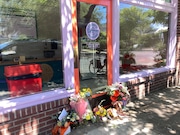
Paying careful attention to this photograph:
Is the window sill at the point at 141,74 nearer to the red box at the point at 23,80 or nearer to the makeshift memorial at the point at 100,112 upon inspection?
the makeshift memorial at the point at 100,112

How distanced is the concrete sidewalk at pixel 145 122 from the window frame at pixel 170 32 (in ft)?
2.19

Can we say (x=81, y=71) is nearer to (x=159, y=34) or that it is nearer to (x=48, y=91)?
(x=48, y=91)

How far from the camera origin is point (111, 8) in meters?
3.71

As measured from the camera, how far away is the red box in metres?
2.94

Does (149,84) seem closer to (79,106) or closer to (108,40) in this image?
(108,40)

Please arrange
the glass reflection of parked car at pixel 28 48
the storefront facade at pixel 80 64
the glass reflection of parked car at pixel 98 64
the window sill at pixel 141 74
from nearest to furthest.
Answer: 1. the storefront facade at pixel 80 64
2. the glass reflection of parked car at pixel 98 64
3. the window sill at pixel 141 74
4. the glass reflection of parked car at pixel 28 48

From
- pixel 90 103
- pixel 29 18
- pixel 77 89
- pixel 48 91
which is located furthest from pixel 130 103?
pixel 29 18

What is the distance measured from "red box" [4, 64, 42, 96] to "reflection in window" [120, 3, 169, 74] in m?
1.94

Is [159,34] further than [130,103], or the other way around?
[159,34]

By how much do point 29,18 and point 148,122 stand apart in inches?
190

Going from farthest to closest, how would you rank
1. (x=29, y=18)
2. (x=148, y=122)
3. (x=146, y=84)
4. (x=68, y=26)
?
(x=29, y=18)
(x=146, y=84)
(x=148, y=122)
(x=68, y=26)

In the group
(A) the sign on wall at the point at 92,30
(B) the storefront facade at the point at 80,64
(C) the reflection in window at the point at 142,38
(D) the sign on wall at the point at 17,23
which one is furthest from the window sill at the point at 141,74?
(D) the sign on wall at the point at 17,23

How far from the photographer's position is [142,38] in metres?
4.84

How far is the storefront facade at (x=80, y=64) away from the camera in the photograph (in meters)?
2.73
